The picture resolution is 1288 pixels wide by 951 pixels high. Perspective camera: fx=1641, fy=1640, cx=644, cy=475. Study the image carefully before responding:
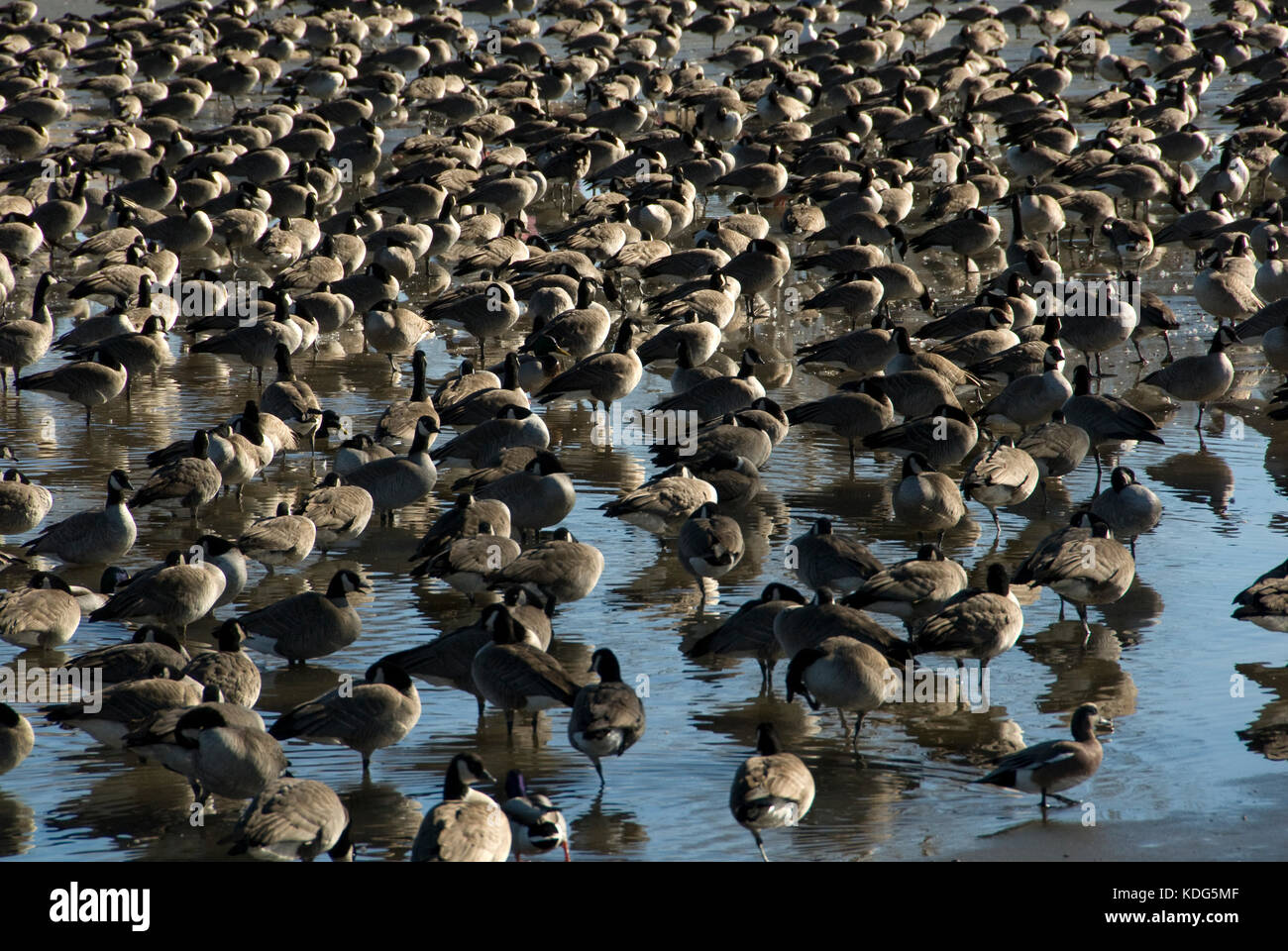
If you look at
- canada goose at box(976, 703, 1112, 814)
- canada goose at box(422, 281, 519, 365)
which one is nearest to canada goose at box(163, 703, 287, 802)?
canada goose at box(976, 703, 1112, 814)

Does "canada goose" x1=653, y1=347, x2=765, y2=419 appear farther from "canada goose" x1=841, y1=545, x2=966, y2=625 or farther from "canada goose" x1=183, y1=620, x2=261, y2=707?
"canada goose" x1=183, y1=620, x2=261, y2=707

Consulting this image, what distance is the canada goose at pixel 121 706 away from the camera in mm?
11508

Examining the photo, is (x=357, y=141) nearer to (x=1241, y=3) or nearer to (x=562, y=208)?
(x=562, y=208)

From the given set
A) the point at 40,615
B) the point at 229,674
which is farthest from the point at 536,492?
the point at 40,615

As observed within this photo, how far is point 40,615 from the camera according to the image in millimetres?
13484

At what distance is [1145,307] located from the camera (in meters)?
22.8

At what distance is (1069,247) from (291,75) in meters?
23.5

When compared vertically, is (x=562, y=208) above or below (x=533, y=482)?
above

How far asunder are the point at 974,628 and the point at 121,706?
6.40m

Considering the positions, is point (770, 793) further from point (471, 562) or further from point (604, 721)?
point (471, 562)

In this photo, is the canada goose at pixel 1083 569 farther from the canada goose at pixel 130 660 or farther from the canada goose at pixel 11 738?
the canada goose at pixel 11 738

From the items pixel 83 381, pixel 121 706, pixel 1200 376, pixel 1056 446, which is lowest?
pixel 121 706

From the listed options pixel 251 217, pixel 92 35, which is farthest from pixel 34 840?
pixel 92 35

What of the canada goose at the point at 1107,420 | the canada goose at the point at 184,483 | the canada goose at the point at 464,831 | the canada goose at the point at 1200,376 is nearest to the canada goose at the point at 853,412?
the canada goose at the point at 1107,420
